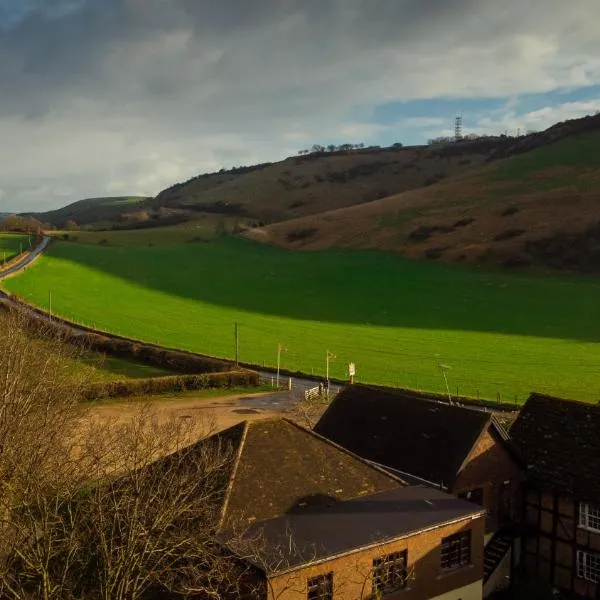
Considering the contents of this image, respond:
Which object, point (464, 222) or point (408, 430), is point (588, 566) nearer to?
point (408, 430)

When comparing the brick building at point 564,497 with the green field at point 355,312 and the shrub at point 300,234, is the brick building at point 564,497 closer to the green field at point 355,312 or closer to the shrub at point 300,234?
the green field at point 355,312

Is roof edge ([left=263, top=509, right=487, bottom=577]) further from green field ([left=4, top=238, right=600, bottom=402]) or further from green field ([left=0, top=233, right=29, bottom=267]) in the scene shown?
green field ([left=0, top=233, right=29, bottom=267])

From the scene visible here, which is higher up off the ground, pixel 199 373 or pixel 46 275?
pixel 46 275

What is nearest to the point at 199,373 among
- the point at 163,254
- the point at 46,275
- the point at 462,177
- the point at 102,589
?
the point at 102,589

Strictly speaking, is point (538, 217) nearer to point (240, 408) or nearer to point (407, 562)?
point (240, 408)

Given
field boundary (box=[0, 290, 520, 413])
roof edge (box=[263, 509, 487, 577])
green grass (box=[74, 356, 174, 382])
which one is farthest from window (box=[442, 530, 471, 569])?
green grass (box=[74, 356, 174, 382])

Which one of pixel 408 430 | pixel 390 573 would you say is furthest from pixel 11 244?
pixel 390 573
